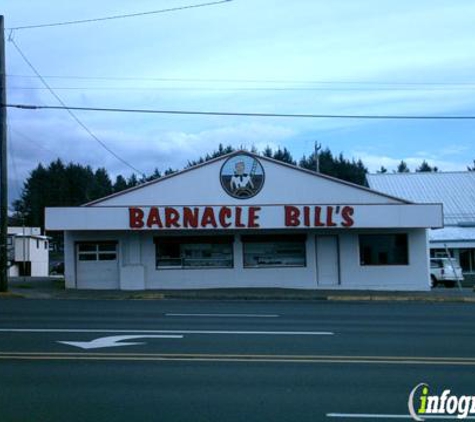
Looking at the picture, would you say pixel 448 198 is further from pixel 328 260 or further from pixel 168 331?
pixel 168 331

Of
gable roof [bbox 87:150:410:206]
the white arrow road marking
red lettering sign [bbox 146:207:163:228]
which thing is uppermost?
gable roof [bbox 87:150:410:206]

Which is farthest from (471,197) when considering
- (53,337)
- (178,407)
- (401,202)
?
(178,407)

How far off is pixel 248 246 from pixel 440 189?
26.9 m

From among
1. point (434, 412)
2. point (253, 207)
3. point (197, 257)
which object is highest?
point (253, 207)

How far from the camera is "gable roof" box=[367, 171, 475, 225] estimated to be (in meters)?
48.4

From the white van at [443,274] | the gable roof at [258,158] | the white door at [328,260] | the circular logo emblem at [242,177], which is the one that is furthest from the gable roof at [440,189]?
the circular logo emblem at [242,177]

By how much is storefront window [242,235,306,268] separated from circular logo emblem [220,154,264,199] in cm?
193

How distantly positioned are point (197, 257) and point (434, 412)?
2211 cm

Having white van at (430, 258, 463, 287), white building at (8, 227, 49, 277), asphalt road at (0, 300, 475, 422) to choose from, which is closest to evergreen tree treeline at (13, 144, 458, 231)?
white building at (8, 227, 49, 277)

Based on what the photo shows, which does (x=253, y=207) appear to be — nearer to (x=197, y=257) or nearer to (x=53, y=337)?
(x=197, y=257)

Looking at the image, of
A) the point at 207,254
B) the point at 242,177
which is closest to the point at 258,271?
the point at 207,254

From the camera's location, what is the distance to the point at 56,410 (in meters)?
7.16

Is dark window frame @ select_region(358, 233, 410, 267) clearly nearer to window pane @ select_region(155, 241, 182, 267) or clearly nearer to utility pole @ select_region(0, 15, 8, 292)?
window pane @ select_region(155, 241, 182, 267)
